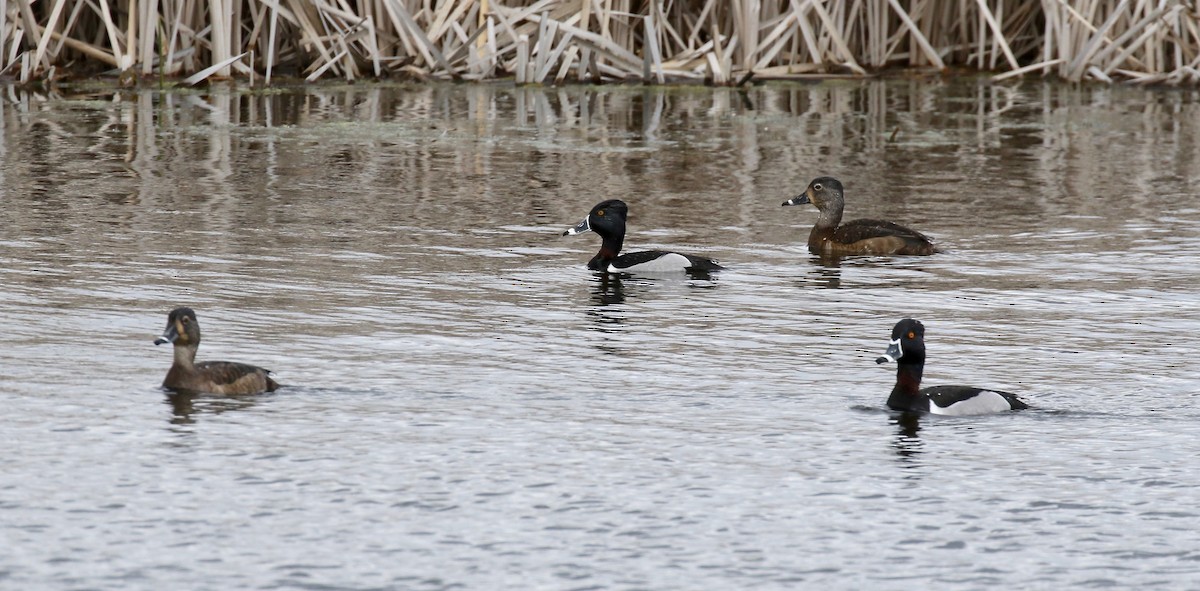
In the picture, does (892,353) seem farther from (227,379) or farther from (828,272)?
(828,272)

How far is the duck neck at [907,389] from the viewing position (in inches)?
373

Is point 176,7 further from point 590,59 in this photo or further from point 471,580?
point 471,580

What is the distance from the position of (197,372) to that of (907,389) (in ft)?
11.4

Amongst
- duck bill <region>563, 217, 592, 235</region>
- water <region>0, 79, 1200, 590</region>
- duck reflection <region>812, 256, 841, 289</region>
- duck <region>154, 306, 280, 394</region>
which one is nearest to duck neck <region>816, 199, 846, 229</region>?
water <region>0, 79, 1200, 590</region>

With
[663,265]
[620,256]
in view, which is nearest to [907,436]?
[663,265]

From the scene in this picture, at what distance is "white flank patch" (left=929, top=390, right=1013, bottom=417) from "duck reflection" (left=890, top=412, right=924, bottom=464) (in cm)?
17

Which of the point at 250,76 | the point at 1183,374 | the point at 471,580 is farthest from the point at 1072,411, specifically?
the point at 250,76

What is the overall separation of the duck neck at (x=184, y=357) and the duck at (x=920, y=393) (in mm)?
3387

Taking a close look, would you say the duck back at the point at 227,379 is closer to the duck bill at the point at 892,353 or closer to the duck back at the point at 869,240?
the duck bill at the point at 892,353

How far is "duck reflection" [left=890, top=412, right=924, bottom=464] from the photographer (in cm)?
870

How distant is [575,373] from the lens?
10.2 meters

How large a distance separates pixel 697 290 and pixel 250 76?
1382 cm

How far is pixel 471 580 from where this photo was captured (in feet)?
22.2

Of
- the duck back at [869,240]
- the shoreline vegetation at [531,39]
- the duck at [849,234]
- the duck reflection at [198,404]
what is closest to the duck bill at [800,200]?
the duck at [849,234]
